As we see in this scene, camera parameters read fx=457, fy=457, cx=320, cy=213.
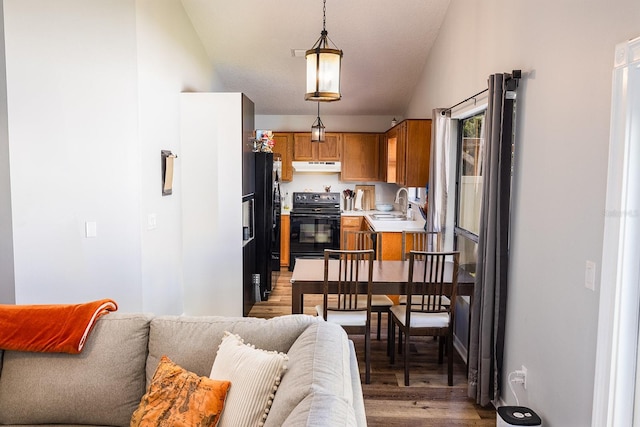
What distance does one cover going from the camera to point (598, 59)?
190cm

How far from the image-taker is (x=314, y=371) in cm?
153

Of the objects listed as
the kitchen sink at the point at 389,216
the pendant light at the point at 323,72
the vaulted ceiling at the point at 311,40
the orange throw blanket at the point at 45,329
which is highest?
the vaulted ceiling at the point at 311,40

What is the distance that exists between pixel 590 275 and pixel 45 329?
235 cm

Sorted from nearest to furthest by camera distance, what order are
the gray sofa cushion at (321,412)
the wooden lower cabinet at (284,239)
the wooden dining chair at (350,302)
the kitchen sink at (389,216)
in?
the gray sofa cushion at (321,412) → the wooden dining chair at (350,302) → the kitchen sink at (389,216) → the wooden lower cabinet at (284,239)

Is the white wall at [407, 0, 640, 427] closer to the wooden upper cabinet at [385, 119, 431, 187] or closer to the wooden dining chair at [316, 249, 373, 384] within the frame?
the wooden dining chair at [316, 249, 373, 384]

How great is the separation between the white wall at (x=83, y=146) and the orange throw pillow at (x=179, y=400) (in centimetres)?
166

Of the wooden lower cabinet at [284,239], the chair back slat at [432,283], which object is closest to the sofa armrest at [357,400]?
the chair back slat at [432,283]

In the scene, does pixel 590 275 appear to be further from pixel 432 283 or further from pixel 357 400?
pixel 432 283

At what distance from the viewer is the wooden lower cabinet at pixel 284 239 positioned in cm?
702

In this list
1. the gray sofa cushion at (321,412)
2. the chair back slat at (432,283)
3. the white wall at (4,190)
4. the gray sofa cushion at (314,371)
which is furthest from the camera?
the chair back slat at (432,283)

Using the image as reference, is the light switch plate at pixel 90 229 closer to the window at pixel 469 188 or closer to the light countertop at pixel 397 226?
the window at pixel 469 188

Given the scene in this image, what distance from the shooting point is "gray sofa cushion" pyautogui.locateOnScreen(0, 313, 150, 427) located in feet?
6.31

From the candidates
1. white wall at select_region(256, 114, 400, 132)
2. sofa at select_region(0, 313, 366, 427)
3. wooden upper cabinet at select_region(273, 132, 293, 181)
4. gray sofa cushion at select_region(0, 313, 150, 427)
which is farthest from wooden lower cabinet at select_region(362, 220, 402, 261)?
gray sofa cushion at select_region(0, 313, 150, 427)

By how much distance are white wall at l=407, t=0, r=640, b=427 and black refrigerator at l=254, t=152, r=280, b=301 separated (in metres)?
2.89
